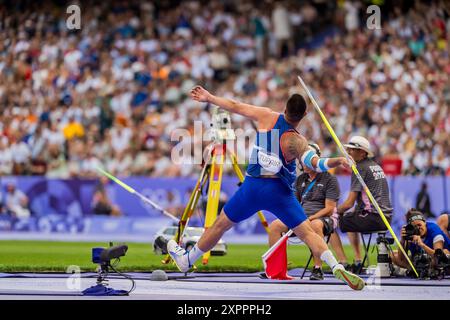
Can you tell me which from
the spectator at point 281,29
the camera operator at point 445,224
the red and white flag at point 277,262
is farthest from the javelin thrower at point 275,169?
the spectator at point 281,29

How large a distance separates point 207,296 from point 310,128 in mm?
15672

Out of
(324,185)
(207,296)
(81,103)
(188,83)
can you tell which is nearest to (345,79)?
(188,83)

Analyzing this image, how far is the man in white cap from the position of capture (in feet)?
51.0

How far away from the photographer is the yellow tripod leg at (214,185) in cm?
1677

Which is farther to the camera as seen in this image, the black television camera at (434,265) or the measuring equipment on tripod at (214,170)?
the measuring equipment on tripod at (214,170)

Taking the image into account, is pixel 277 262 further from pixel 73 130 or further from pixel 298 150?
pixel 73 130

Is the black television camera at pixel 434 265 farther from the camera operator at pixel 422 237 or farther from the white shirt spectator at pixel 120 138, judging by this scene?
the white shirt spectator at pixel 120 138

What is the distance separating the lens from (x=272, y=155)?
42.0 feet

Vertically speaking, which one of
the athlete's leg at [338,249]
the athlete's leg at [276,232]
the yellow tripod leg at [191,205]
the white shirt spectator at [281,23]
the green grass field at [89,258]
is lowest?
the green grass field at [89,258]

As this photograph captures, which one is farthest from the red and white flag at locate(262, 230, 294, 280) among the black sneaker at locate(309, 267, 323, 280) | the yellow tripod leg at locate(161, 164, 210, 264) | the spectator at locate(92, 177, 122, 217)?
the spectator at locate(92, 177, 122, 217)

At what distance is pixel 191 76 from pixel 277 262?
59.5ft

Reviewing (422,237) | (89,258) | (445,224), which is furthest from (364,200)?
(89,258)

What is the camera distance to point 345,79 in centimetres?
2978

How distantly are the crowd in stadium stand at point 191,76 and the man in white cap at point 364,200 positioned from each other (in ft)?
34.3
